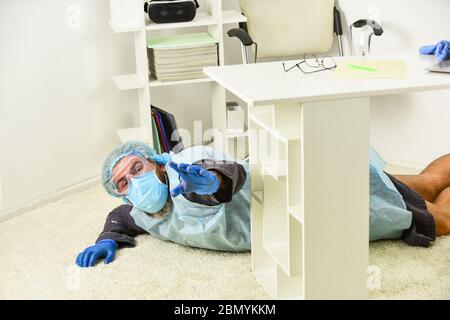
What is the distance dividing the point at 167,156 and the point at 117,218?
1.21 feet

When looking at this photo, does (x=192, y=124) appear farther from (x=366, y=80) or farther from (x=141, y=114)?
(x=366, y=80)

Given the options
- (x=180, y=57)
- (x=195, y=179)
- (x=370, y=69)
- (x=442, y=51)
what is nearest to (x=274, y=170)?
(x=195, y=179)

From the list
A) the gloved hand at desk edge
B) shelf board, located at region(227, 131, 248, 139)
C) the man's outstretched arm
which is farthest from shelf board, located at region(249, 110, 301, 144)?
shelf board, located at region(227, 131, 248, 139)

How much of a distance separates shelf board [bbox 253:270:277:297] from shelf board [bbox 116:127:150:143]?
115cm

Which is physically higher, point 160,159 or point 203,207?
point 160,159

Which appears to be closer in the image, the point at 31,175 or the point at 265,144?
the point at 265,144

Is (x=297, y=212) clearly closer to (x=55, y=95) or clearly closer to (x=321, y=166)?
(x=321, y=166)

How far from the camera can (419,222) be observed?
9.36 ft

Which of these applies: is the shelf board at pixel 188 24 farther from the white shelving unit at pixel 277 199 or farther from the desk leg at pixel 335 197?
the desk leg at pixel 335 197

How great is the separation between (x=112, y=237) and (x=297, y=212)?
0.92m

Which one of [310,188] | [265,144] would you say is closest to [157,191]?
[265,144]

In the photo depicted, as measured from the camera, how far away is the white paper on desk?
242cm

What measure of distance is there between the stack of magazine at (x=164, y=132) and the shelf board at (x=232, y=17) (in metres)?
0.51

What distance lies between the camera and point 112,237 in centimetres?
A: 294
